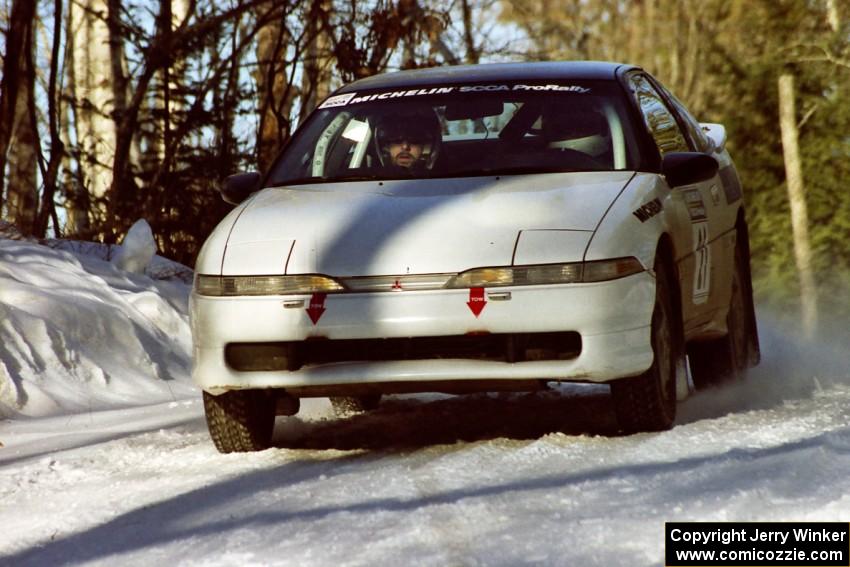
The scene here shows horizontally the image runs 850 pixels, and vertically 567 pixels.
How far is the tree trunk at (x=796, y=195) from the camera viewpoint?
37625 millimetres

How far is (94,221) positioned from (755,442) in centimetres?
933

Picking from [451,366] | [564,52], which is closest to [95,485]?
[451,366]

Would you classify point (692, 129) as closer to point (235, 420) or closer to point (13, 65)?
point (235, 420)

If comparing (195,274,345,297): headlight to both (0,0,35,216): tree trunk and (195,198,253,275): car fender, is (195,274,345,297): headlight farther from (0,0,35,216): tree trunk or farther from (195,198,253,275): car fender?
(0,0,35,216): tree trunk

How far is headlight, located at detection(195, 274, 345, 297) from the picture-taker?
641 centimetres

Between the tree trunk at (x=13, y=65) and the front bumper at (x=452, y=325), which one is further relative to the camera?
the tree trunk at (x=13, y=65)

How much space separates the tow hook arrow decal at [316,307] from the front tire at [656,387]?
1.22 m

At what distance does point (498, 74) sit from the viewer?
796 cm

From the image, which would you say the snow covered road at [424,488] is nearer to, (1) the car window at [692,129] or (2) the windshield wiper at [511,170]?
(2) the windshield wiper at [511,170]

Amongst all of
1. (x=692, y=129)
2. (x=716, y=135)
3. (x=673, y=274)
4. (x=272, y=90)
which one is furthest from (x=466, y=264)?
(x=272, y=90)

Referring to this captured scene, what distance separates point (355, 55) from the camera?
638 inches

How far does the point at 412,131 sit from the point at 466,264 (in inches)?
59.0

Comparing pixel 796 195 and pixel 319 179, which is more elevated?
pixel 319 179

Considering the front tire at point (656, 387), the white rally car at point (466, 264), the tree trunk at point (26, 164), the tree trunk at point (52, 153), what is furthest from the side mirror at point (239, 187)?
the tree trunk at point (52, 153)
